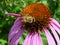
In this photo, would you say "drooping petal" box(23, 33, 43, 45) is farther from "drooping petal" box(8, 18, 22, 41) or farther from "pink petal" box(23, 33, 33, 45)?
"drooping petal" box(8, 18, 22, 41)

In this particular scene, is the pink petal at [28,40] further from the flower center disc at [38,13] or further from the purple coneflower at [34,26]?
the flower center disc at [38,13]

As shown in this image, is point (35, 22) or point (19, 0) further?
point (19, 0)

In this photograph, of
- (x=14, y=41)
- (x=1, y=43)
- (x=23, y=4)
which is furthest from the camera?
→ (x=23, y=4)

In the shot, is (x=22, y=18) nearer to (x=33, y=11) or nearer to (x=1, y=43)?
(x=33, y=11)

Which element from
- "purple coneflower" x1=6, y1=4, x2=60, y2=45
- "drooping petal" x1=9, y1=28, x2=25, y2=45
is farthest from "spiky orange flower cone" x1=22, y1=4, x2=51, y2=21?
"drooping petal" x1=9, y1=28, x2=25, y2=45

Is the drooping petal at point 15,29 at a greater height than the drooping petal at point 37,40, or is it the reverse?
the drooping petal at point 15,29

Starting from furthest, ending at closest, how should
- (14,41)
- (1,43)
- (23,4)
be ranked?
(23,4) → (1,43) → (14,41)

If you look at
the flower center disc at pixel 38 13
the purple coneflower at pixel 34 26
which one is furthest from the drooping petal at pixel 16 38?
the flower center disc at pixel 38 13

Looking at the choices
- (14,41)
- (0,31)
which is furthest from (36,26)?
(0,31)

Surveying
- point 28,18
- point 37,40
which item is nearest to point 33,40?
point 37,40
